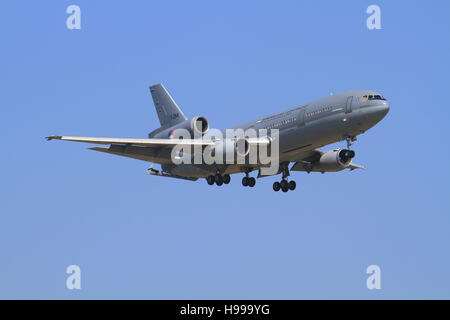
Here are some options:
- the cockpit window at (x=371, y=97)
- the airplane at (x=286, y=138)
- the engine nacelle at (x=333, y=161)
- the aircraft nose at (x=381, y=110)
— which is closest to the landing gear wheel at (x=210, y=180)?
the airplane at (x=286, y=138)

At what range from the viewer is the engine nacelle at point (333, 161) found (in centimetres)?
5681

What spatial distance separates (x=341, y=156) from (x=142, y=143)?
13914 millimetres

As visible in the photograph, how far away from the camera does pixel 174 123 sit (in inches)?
2440

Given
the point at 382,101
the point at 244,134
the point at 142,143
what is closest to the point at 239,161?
the point at 244,134

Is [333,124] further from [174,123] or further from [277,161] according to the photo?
[174,123]

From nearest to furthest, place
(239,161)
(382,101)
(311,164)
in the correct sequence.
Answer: (382,101), (239,161), (311,164)

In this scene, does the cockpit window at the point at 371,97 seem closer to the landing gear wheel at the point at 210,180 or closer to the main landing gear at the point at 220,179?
the main landing gear at the point at 220,179

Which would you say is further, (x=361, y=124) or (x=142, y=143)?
(x=142, y=143)

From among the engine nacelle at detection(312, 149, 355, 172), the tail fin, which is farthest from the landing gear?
the tail fin

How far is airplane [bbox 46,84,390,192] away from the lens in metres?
50.2

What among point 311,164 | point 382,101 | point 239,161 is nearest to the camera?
point 382,101

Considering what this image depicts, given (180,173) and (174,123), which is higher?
(174,123)

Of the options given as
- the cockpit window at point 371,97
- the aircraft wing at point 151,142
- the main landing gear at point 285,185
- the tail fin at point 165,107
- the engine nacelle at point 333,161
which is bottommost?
the main landing gear at point 285,185

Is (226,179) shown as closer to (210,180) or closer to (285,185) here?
(210,180)
